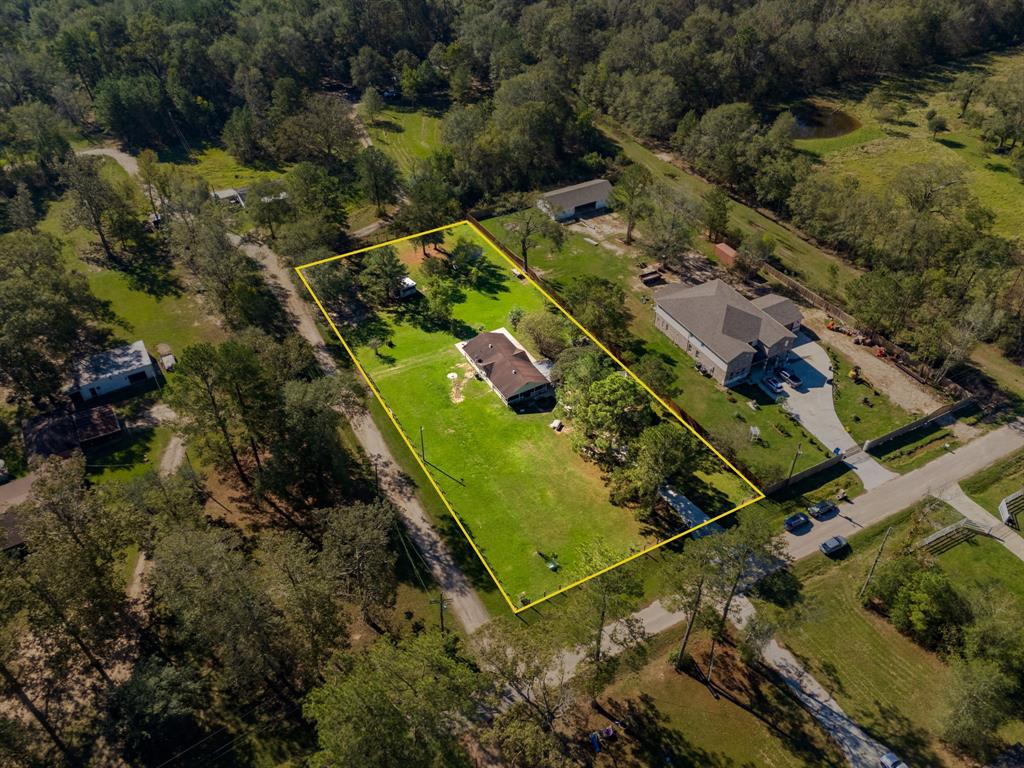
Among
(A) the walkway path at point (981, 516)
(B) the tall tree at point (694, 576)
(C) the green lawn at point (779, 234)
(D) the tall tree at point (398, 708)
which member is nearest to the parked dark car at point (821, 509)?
(A) the walkway path at point (981, 516)

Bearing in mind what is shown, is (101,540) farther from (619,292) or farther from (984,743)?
(984,743)

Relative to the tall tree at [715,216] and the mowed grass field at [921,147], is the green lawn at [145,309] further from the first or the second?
the mowed grass field at [921,147]

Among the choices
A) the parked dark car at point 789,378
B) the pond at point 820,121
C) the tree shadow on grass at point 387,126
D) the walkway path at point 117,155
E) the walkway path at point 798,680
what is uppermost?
the pond at point 820,121

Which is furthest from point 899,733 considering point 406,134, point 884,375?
point 406,134

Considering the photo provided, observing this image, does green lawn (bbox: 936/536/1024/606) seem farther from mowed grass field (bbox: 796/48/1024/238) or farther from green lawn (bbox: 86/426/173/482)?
green lawn (bbox: 86/426/173/482)

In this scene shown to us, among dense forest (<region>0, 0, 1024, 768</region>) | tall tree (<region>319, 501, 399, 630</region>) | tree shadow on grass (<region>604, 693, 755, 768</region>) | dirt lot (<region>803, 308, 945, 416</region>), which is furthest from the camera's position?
dirt lot (<region>803, 308, 945, 416</region>)

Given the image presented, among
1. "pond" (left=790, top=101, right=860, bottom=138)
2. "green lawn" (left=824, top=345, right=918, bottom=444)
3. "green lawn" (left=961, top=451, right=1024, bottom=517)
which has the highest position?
"pond" (left=790, top=101, right=860, bottom=138)

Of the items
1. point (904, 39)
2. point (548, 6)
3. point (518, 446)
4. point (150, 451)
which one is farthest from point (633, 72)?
point (150, 451)

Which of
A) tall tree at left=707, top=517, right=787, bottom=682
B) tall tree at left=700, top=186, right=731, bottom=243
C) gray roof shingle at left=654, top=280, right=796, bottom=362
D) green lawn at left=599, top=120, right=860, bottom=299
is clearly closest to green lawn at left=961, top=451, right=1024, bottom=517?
gray roof shingle at left=654, top=280, right=796, bottom=362
